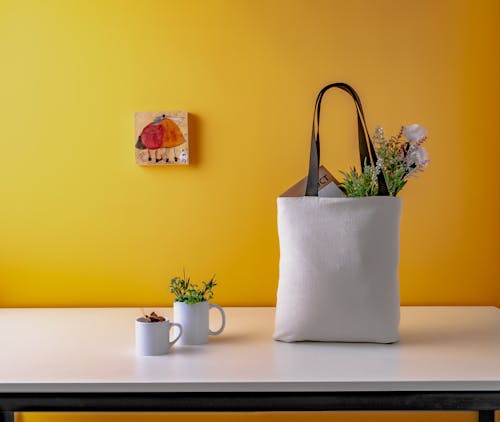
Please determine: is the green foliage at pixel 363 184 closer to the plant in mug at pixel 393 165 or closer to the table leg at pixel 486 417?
the plant in mug at pixel 393 165

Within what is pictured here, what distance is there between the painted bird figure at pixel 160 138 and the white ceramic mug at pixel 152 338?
681 millimetres

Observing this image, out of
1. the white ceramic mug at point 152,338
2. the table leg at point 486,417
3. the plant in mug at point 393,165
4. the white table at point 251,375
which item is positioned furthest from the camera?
the table leg at point 486,417

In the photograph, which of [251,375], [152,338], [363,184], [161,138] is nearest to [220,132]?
[161,138]

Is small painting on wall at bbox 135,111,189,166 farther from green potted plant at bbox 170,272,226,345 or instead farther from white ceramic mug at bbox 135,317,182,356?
white ceramic mug at bbox 135,317,182,356

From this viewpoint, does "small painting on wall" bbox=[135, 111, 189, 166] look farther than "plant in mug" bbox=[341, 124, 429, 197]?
Yes

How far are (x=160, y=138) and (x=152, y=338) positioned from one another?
0.74 meters

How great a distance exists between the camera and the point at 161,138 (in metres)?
1.88

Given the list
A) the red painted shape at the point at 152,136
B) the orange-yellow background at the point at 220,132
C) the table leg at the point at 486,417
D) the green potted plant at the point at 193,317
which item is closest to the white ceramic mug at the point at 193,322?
the green potted plant at the point at 193,317

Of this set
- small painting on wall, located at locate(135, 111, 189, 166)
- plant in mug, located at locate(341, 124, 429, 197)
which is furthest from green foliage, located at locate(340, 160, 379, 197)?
small painting on wall, located at locate(135, 111, 189, 166)

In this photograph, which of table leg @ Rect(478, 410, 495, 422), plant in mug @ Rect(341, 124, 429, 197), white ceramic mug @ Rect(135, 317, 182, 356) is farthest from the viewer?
table leg @ Rect(478, 410, 495, 422)

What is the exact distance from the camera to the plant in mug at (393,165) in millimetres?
1389

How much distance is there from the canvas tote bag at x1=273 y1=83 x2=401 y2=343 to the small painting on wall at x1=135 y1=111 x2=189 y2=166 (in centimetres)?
60

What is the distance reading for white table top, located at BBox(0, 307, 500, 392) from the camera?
110cm

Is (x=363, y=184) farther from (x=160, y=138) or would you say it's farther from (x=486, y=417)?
(x=486, y=417)
